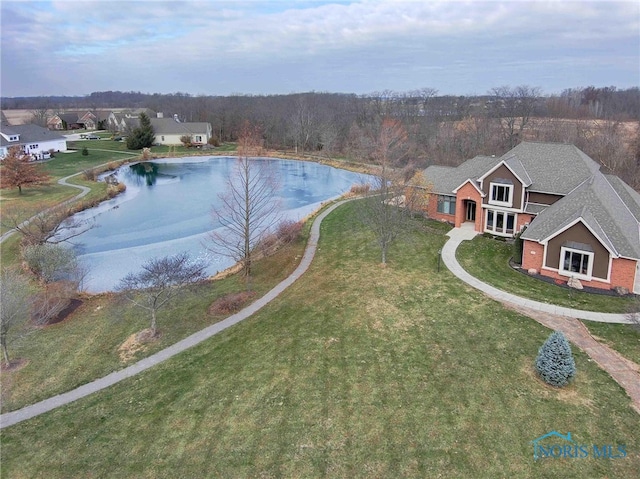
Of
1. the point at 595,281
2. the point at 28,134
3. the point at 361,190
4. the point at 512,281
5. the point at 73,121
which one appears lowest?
the point at 512,281

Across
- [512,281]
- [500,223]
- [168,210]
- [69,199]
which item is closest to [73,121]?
[69,199]

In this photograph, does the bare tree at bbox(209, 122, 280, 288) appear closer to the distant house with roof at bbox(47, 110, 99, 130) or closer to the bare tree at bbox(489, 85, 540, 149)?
the bare tree at bbox(489, 85, 540, 149)

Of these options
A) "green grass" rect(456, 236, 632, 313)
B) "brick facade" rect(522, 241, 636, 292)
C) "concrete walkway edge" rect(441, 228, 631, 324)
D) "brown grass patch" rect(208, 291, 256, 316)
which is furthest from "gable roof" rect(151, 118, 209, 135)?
"brick facade" rect(522, 241, 636, 292)

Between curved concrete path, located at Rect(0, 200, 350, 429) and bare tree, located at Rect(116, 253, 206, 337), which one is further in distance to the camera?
bare tree, located at Rect(116, 253, 206, 337)

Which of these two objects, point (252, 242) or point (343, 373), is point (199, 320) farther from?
point (252, 242)

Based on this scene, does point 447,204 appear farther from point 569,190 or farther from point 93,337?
point 93,337

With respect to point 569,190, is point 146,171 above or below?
below

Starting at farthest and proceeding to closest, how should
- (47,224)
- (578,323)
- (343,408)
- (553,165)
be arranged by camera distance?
(47,224), (553,165), (578,323), (343,408)

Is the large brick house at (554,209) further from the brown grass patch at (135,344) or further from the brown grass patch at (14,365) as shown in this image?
the brown grass patch at (14,365)
